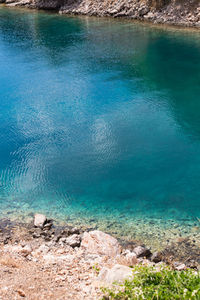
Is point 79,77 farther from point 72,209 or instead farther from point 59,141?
point 72,209

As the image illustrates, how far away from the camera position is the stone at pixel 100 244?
425 inches

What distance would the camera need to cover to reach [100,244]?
10969 mm

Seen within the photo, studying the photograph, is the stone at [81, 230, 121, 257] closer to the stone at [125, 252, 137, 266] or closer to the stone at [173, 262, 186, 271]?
the stone at [125, 252, 137, 266]

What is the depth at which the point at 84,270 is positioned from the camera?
9.41m

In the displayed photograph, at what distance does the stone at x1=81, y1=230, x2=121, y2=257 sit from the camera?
35.4 feet

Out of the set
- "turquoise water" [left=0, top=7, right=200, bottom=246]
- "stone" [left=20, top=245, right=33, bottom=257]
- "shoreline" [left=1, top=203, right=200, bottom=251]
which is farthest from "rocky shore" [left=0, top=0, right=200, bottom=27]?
"stone" [left=20, top=245, right=33, bottom=257]

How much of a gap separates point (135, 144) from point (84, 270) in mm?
→ 9591

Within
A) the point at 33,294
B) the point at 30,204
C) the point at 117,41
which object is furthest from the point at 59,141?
the point at 117,41

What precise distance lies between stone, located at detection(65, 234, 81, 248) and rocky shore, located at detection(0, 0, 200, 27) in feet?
115

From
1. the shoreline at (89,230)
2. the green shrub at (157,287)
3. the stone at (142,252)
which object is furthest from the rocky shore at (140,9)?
the green shrub at (157,287)

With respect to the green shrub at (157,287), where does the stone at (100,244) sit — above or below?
below

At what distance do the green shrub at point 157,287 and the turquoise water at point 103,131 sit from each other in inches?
197

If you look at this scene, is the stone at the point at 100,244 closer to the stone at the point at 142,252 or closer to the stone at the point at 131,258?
the stone at the point at 131,258

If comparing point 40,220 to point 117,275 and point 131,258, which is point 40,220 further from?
point 117,275
